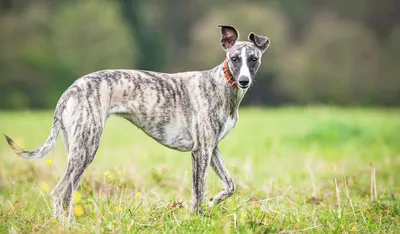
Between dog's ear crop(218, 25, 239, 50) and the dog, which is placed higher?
dog's ear crop(218, 25, 239, 50)

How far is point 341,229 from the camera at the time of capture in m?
5.73

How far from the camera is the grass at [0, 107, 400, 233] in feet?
18.6

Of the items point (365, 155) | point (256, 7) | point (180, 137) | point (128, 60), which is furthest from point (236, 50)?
point (256, 7)

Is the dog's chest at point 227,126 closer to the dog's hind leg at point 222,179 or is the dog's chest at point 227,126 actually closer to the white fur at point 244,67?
the dog's hind leg at point 222,179

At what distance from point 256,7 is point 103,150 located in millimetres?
43156

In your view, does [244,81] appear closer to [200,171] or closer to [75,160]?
[200,171]

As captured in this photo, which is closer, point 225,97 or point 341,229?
point 341,229

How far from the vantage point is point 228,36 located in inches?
276

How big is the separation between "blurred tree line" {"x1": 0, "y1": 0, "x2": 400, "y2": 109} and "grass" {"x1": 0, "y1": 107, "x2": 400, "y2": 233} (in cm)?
2899

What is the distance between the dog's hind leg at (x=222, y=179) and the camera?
6.64 metres

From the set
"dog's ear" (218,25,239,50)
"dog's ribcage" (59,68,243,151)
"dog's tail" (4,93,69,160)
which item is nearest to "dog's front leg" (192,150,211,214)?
"dog's ribcage" (59,68,243,151)

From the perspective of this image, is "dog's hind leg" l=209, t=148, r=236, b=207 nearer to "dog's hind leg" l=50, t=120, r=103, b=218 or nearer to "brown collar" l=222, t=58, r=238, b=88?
"brown collar" l=222, t=58, r=238, b=88

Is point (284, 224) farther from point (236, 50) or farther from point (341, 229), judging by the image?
point (236, 50)

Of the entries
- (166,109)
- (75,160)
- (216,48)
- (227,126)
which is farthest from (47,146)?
(216,48)
